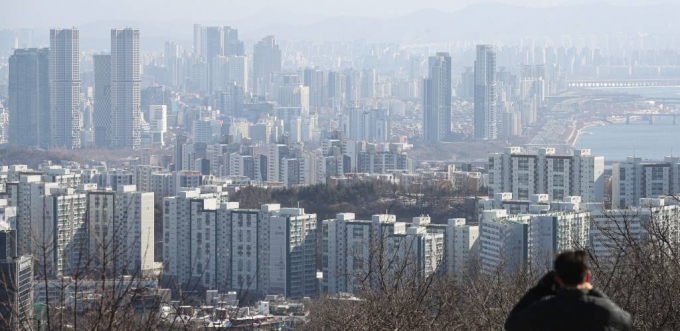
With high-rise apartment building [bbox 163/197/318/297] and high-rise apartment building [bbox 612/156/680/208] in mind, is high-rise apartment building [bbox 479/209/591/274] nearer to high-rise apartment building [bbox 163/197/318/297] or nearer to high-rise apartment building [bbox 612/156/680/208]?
high-rise apartment building [bbox 163/197/318/297]

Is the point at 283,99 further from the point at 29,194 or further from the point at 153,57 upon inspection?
the point at 29,194

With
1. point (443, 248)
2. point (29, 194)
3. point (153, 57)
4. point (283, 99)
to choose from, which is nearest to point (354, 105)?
point (283, 99)

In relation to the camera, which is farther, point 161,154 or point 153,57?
point 153,57

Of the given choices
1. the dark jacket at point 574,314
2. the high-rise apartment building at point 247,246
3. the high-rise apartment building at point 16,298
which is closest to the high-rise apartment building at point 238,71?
the high-rise apartment building at point 247,246

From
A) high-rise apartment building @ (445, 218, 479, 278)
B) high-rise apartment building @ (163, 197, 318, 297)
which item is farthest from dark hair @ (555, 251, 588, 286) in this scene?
high-rise apartment building @ (163, 197, 318, 297)

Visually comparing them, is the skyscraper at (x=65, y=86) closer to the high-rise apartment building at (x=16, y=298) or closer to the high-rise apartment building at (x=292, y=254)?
the high-rise apartment building at (x=292, y=254)

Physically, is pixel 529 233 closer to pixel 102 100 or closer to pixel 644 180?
pixel 644 180
